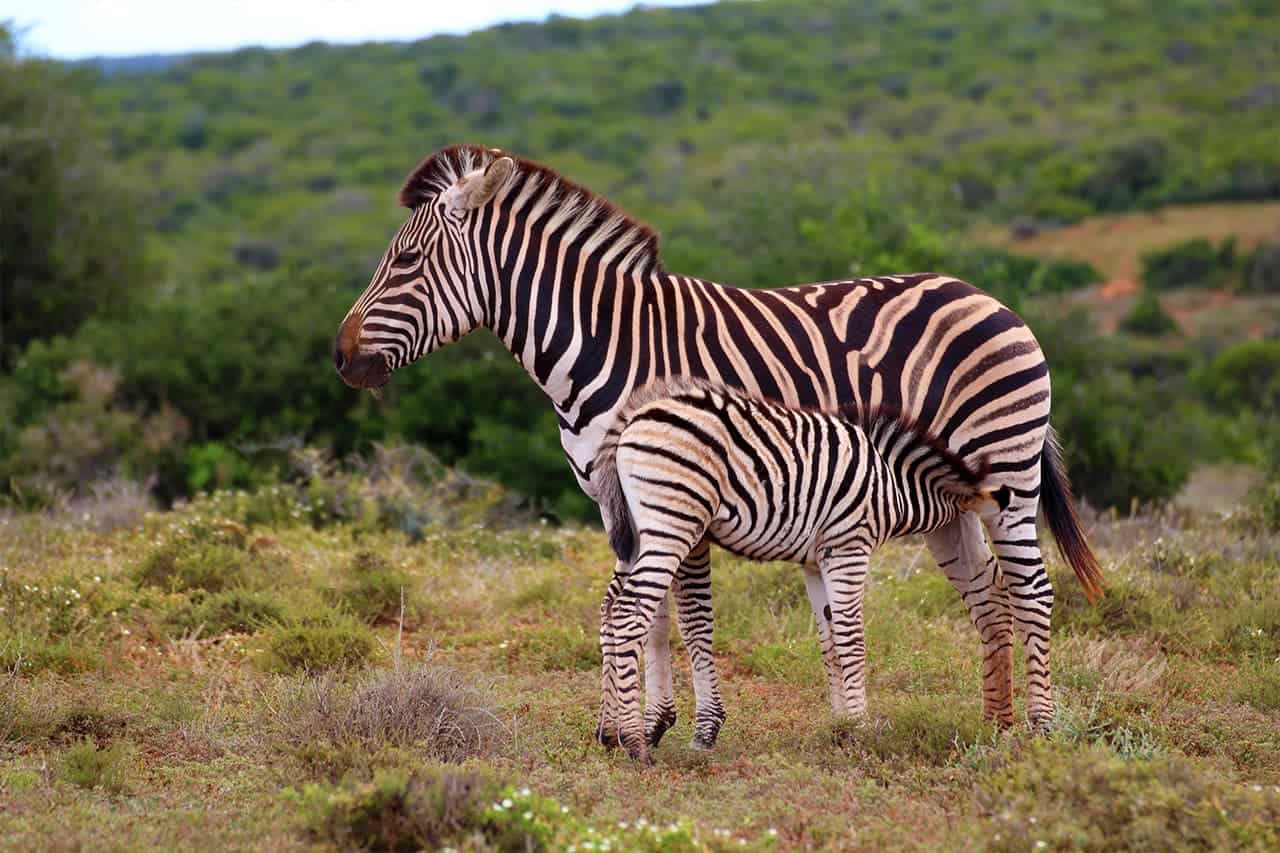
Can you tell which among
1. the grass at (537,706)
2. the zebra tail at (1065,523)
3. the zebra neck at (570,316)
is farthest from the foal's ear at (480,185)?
the zebra tail at (1065,523)

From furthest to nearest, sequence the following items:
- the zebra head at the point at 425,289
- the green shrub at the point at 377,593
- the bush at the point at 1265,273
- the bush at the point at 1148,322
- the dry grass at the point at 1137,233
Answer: the dry grass at the point at 1137,233 → the bush at the point at 1265,273 → the bush at the point at 1148,322 → the green shrub at the point at 377,593 → the zebra head at the point at 425,289

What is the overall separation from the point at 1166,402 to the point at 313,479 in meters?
13.5

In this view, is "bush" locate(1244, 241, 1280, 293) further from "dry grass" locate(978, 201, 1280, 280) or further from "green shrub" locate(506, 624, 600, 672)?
"green shrub" locate(506, 624, 600, 672)

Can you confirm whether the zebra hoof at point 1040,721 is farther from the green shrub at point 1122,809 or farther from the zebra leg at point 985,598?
the green shrub at point 1122,809

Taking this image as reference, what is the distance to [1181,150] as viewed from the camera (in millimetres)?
42875

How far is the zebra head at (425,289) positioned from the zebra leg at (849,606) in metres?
2.04

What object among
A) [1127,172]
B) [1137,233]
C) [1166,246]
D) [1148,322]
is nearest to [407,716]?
[1148,322]

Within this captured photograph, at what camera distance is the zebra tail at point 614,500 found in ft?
21.2

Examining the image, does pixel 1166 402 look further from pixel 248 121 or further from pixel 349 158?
pixel 248 121

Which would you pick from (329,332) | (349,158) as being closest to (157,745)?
(329,332)

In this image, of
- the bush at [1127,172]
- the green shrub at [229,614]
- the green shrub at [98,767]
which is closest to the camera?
the green shrub at [98,767]

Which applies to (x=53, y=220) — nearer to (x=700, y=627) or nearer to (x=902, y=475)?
(x=700, y=627)

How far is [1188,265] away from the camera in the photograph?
1439 inches

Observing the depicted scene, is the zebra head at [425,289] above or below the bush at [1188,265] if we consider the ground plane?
above
